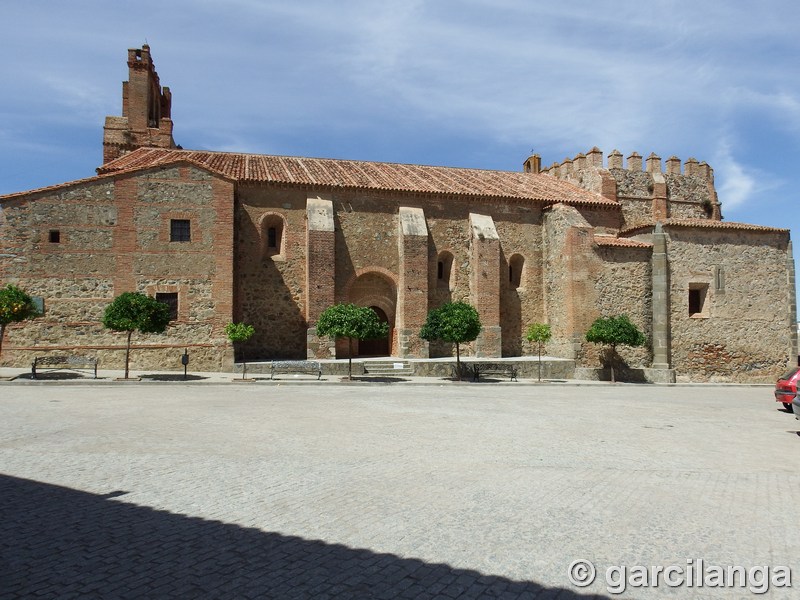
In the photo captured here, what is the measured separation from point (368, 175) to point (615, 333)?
1306 centimetres

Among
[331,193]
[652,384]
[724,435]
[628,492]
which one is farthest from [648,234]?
[628,492]

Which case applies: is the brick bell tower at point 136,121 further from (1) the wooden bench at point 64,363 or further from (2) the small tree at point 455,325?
(2) the small tree at point 455,325

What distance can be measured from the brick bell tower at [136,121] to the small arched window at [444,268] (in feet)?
46.4

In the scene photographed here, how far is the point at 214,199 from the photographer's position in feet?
70.1

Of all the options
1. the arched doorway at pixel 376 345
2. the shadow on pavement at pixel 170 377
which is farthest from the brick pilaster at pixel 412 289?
the shadow on pavement at pixel 170 377

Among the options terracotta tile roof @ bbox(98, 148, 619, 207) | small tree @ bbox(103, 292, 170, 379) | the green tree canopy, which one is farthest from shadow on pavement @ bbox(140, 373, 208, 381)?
terracotta tile roof @ bbox(98, 148, 619, 207)

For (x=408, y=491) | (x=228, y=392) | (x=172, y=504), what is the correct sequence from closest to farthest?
(x=172, y=504), (x=408, y=491), (x=228, y=392)

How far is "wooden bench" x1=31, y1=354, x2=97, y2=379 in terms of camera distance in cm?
1898

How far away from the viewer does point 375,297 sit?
2509 cm

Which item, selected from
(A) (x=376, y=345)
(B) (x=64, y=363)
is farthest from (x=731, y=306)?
(B) (x=64, y=363)

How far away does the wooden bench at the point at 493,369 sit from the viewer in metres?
21.5

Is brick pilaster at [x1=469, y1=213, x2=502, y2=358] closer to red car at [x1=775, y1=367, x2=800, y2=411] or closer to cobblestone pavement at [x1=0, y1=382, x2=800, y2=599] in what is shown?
red car at [x1=775, y1=367, x2=800, y2=411]

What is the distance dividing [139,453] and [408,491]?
4057 mm

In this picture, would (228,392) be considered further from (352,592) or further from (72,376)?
(352,592)
